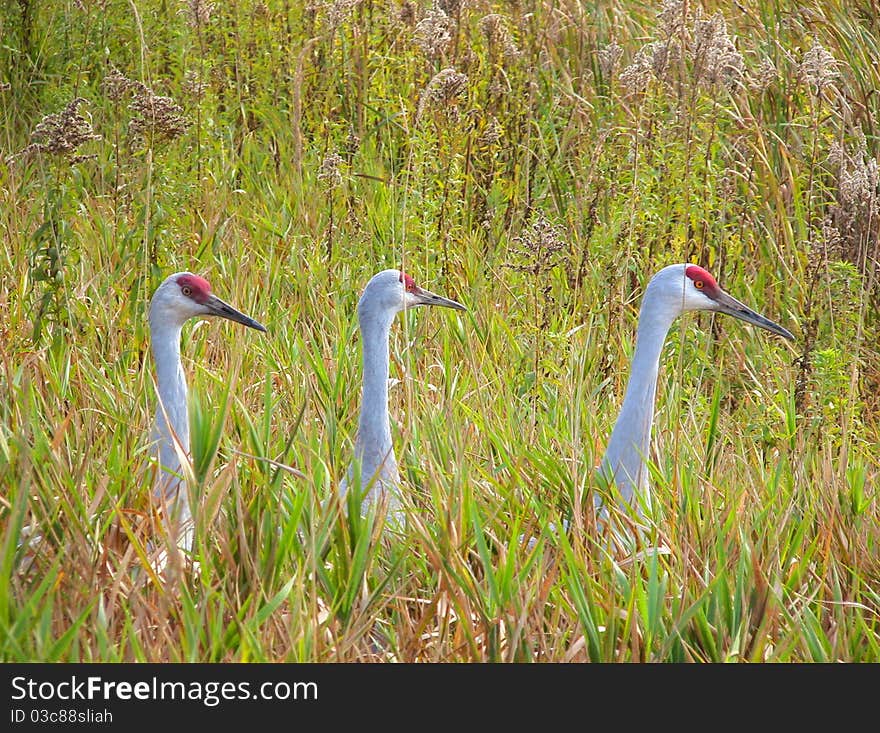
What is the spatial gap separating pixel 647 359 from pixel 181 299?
4.87ft

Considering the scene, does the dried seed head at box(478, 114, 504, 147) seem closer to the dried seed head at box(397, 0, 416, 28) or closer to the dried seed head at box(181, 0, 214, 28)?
the dried seed head at box(397, 0, 416, 28)

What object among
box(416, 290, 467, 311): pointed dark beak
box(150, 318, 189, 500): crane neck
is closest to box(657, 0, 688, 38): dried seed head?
box(416, 290, 467, 311): pointed dark beak

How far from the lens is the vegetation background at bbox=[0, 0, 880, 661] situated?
304 cm

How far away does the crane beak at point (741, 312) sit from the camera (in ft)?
13.8

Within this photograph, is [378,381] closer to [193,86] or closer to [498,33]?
[193,86]

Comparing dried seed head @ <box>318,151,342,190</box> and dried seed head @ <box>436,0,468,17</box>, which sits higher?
dried seed head @ <box>436,0,468,17</box>

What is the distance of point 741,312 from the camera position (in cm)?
428

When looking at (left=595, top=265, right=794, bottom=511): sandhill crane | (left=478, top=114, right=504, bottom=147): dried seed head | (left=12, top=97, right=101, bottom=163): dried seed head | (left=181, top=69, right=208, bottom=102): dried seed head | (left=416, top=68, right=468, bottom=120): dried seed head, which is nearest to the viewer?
(left=595, top=265, right=794, bottom=511): sandhill crane

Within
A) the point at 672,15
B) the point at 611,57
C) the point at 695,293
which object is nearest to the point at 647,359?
the point at 695,293

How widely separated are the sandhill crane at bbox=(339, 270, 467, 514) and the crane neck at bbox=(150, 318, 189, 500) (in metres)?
0.50

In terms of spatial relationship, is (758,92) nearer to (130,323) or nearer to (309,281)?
(309,281)

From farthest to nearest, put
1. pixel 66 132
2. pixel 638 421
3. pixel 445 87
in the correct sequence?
pixel 445 87
pixel 66 132
pixel 638 421

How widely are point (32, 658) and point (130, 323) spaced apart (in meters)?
2.52

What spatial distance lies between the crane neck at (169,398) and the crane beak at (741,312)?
1747 mm
